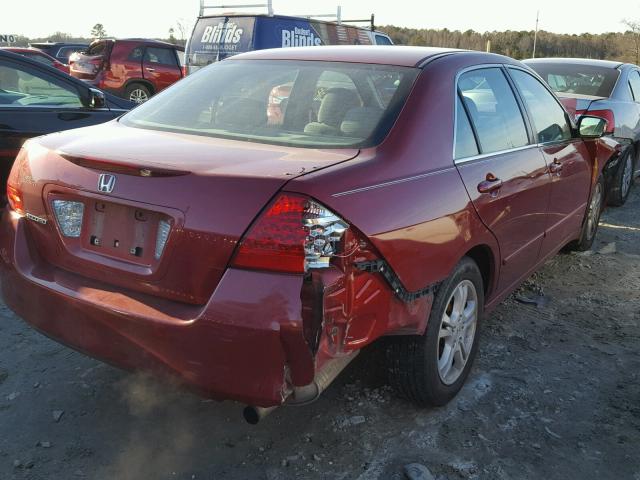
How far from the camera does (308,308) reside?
204 cm

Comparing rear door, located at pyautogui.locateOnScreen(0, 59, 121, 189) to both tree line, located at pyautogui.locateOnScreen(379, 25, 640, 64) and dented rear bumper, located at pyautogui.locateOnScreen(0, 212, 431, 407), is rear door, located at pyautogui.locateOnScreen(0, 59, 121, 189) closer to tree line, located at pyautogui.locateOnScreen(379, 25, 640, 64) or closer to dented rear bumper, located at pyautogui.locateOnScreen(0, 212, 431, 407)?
dented rear bumper, located at pyautogui.locateOnScreen(0, 212, 431, 407)

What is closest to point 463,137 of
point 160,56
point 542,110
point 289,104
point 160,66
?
point 289,104

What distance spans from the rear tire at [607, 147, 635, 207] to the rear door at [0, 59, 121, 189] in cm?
556

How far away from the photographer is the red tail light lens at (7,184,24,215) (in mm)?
2635

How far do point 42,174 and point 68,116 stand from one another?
2987mm

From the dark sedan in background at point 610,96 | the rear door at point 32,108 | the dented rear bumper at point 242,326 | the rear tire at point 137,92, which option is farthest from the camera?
the rear tire at point 137,92

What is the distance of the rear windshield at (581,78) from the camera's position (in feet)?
25.0

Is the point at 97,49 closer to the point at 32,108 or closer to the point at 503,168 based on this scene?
the point at 32,108

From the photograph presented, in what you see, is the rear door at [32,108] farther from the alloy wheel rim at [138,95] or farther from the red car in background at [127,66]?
the alloy wheel rim at [138,95]

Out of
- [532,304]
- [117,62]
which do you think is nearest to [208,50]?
[117,62]

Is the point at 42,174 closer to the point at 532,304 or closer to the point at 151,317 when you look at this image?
the point at 151,317

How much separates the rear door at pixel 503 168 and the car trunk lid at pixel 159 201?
808mm

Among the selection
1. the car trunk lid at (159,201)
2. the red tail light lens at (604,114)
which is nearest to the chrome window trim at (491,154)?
the car trunk lid at (159,201)

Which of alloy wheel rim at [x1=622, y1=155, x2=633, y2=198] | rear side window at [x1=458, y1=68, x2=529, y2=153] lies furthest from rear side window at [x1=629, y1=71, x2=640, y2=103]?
rear side window at [x1=458, y1=68, x2=529, y2=153]
